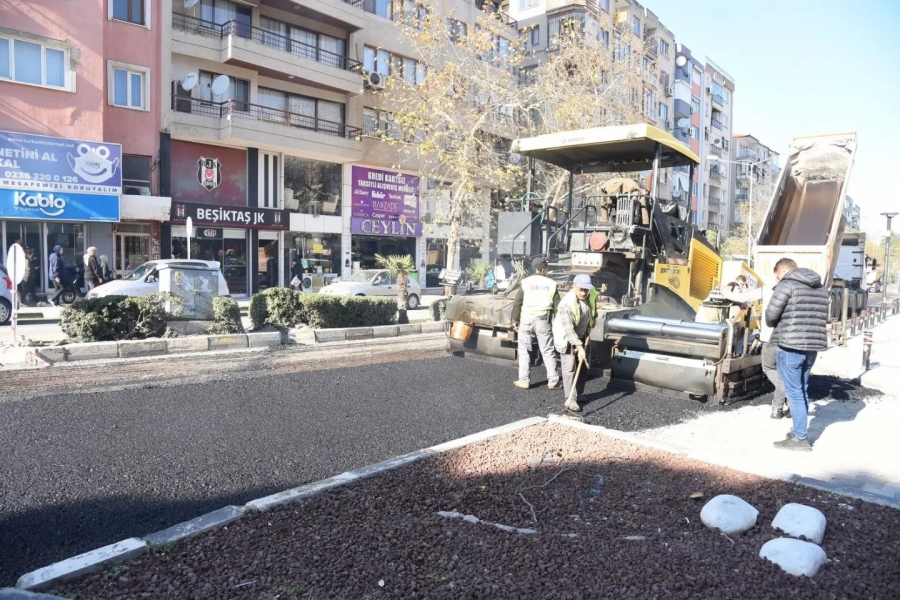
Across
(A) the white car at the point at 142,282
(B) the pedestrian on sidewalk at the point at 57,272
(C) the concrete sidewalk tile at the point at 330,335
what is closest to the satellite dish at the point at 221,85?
(B) the pedestrian on sidewalk at the point at 57,272

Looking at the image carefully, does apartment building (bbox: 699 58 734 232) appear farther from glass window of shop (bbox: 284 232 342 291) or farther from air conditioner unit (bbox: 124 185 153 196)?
air conditioner unit (bbox: 124 185 153 196)

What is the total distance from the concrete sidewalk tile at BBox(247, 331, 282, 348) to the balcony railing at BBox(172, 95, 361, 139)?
14537 millimetres

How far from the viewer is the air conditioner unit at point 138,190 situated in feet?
73.1

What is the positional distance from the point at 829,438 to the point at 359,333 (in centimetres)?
827

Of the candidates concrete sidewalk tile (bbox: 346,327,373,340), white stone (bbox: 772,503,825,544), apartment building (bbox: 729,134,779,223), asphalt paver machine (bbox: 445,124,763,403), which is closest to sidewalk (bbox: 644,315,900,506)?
asphalt paver machine (bbox: 445,124,763,403)

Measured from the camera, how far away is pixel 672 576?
10.4ft

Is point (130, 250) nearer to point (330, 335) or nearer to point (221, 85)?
point (221, 85)

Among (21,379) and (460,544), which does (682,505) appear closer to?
(460,544)

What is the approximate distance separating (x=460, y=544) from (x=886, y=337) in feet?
47.2

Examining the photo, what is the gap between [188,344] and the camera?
33.4ft

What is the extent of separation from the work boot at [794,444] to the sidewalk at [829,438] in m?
0.05

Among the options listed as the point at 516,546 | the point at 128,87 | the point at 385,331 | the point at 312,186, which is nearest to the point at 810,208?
the point at 385,331

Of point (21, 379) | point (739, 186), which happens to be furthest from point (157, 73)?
point (739, 186)

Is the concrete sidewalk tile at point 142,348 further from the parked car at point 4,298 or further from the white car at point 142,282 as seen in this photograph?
the parked car at point 4,298
